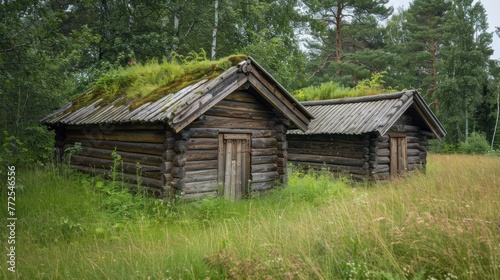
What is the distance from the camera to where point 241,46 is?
809 inches

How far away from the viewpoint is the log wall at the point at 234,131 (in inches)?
317

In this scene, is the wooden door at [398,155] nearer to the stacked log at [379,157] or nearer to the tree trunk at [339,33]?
the stacked log at [379,157]

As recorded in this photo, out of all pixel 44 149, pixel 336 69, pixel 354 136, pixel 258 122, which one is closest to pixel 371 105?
pixel 354 136

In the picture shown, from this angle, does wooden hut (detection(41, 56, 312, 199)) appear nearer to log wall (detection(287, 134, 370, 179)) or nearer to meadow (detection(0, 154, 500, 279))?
meadow (detection(0, 154, 500, 279))

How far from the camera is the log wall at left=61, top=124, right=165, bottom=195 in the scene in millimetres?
8000

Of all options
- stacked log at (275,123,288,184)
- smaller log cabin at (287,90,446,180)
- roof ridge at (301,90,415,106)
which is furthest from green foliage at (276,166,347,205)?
roof ridge at (301,90,415,106)

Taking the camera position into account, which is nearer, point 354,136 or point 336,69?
point 354,136

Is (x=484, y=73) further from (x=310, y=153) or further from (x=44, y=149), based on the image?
(x=44, y=149)

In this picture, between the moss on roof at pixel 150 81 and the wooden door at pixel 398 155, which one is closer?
the moss on roof at pixel 150 81

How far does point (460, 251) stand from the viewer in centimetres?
314

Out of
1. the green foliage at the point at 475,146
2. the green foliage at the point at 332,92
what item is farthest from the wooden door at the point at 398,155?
the green foliage at the point at 475,146

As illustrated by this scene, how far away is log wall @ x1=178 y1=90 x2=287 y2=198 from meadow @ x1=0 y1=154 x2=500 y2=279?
0.89m

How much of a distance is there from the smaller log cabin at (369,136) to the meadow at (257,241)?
6266mm

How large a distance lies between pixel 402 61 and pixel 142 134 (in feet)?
101
